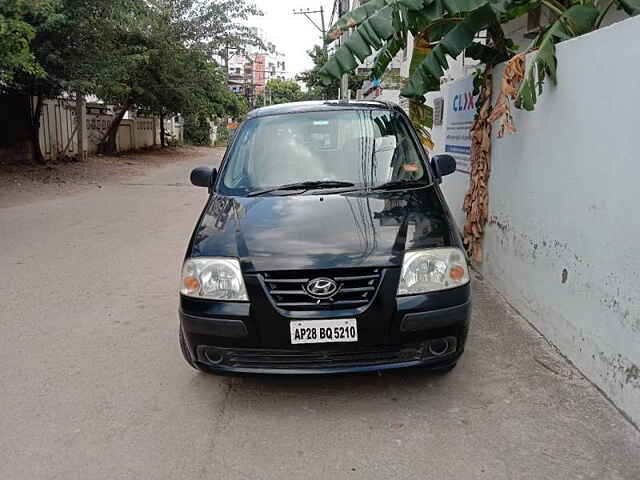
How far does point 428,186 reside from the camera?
13.5 ft

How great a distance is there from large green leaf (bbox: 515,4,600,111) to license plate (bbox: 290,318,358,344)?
8.06 feet

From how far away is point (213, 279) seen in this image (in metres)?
3.29

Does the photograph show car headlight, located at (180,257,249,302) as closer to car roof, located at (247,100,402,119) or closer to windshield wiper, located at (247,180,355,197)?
windshield wiper, located at (247,180,355,197)

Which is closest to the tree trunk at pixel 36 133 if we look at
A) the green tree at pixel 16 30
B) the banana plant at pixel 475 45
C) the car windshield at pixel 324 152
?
the green tree at pixel 16 30

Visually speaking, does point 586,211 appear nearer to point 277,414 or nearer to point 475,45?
point 277,414

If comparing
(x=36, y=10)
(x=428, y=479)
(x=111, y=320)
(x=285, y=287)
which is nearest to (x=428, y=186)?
(x=285, y=287)

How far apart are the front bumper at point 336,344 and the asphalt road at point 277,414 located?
22 centimetres

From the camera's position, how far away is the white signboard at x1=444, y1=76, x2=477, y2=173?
22.6 ft

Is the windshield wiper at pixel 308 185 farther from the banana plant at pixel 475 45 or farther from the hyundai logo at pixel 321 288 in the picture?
the banana plant at pixel 475 45

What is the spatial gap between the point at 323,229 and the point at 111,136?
71.3 ft

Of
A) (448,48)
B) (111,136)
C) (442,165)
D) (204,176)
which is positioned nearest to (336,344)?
(442,165)

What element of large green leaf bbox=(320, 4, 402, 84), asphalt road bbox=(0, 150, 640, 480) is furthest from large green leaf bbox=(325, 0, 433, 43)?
asphalt road bbox=(0, 150, 640, 480)

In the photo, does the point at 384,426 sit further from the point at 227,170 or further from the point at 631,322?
the point at 227,170

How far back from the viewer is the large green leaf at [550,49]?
4199mm
